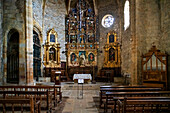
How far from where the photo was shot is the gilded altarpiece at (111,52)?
17.6 meters

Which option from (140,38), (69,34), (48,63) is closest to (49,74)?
(48,63)

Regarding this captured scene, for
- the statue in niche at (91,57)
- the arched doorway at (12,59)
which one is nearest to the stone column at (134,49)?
the statue in niche at (91,57)

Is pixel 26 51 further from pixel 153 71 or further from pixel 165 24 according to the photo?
pixel 165 24

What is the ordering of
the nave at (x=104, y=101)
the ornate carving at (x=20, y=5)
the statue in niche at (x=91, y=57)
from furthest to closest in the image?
the statue in niche at (x=91, y=57) < the ornate carving at (x=20, y=5) < the nave at (x=104, y=101)

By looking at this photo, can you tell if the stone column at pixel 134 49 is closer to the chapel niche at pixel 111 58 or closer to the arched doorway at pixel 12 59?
the chapel niche at pixel 111 58

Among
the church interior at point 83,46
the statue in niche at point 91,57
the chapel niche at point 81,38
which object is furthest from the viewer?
the statue in niche at point 91,57

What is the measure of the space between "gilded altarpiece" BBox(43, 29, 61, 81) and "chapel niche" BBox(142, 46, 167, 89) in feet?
33.4

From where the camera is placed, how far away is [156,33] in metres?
11.9

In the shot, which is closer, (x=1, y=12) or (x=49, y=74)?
(x=1, y=12)

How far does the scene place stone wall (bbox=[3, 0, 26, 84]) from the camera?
1030cm

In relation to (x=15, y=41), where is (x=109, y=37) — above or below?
above

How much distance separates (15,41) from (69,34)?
8.62m

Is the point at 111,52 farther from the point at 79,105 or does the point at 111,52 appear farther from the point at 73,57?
the point at 79,105

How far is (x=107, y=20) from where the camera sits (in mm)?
19203
